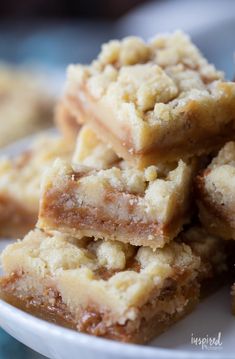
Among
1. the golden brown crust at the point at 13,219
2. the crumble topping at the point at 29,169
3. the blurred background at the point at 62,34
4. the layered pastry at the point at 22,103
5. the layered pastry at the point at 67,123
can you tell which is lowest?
the golden brown crust at the point at 13,219

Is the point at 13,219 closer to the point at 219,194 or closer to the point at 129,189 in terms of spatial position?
the point at 129,189

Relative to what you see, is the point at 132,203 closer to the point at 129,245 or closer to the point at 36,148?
the point at 129,245

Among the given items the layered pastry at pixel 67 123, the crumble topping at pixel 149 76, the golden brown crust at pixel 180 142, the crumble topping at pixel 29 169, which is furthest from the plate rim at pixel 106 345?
the layered pastry at pixel 67 123

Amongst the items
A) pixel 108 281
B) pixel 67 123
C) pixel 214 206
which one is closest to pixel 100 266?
pixel 108 281

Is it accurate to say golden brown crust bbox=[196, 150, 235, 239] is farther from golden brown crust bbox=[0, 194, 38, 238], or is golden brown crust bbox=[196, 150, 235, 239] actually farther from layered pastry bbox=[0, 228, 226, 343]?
golden brown crust bbox=[0, 194, 38, 238]

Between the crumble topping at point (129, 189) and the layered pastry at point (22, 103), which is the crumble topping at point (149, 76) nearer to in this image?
the crumble topping at point (129, 189)

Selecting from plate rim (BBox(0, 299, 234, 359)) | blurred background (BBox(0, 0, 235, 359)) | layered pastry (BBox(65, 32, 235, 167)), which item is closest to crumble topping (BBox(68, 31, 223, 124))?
layered pastry (BBox(65, 32, 235, 167))

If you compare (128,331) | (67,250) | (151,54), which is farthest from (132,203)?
(151,54)
